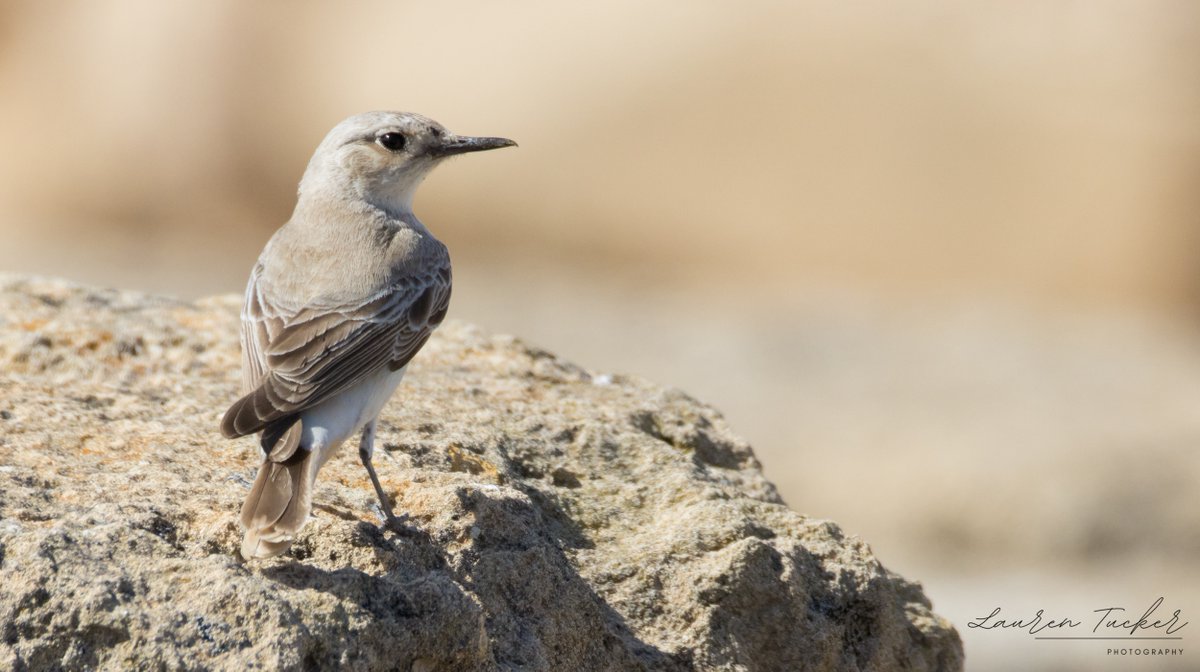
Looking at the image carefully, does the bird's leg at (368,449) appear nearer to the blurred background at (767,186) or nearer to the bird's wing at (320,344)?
the bird's wing at (320,344)

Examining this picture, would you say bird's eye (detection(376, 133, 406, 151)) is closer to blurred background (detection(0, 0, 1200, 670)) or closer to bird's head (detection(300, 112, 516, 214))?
bird's head (detection(300, 112, 516, 214))

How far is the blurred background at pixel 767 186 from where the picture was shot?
13.7 metres

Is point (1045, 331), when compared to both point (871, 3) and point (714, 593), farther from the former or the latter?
point (714, 593)

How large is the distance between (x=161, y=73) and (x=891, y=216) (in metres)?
8.72

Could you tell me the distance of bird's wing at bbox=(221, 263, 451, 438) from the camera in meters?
4.24

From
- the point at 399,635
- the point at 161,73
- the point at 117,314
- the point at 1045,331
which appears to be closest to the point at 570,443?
the point at 399,635

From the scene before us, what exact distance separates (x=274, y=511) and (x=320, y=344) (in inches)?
38.1

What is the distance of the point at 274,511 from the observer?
12.5 ft

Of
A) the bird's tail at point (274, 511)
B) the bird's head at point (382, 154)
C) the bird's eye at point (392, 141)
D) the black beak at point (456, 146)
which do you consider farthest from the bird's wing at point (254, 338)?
the black beak at point (456, 146)

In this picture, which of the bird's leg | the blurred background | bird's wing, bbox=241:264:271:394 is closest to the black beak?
bird's wing, bbox=241:264:271:394

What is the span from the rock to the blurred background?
660cm

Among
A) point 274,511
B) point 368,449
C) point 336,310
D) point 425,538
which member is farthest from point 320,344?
point 274,511

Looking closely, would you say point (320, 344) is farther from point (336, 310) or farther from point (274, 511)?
point (274, 511)

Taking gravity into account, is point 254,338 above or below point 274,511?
above
